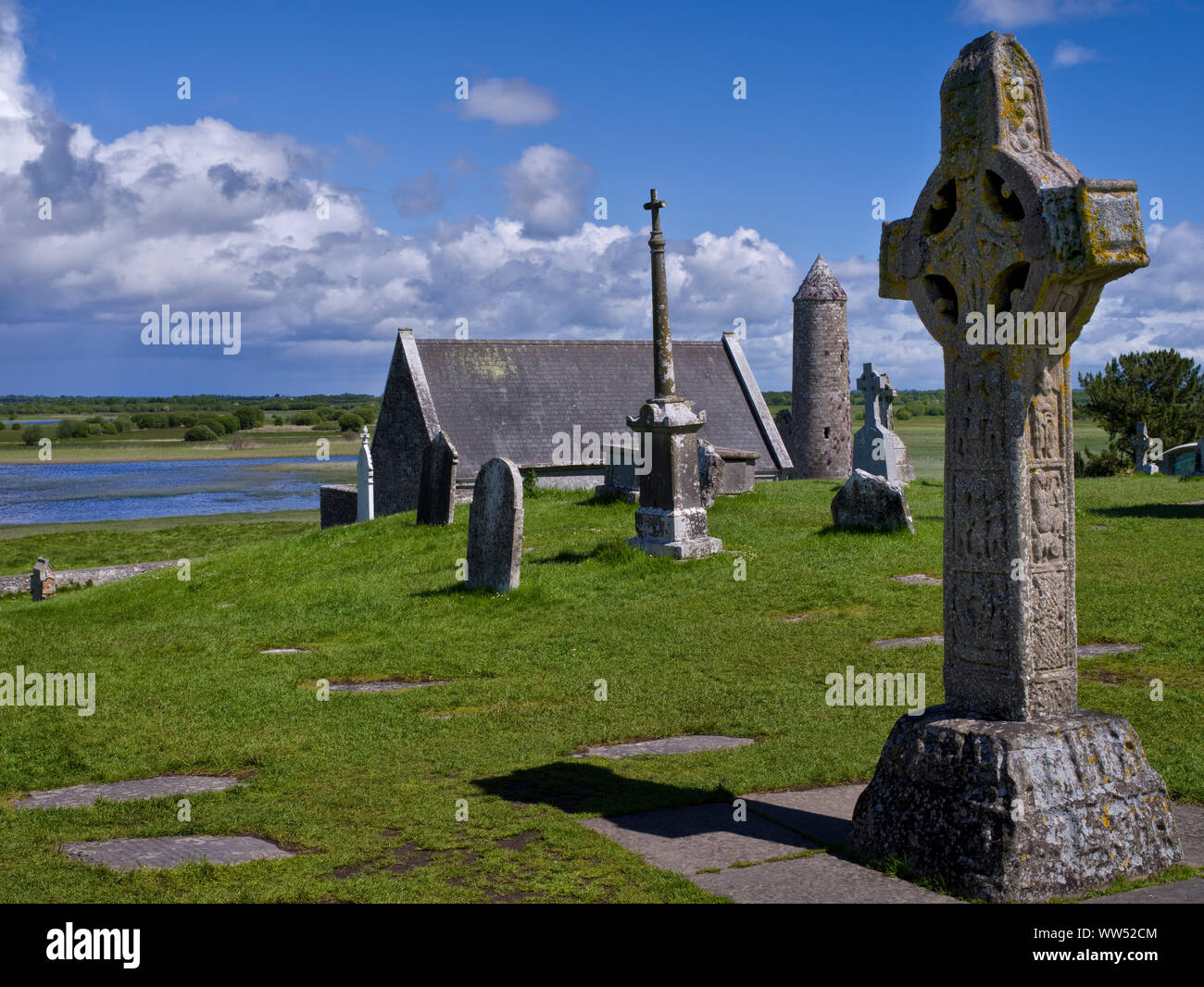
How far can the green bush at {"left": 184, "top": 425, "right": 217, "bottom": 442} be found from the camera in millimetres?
115012

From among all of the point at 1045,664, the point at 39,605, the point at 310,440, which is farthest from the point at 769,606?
the point at 310,440

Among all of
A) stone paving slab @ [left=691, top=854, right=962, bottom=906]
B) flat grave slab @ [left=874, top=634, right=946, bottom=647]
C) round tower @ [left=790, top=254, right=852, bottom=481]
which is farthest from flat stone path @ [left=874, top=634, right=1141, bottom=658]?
round tower @ [left=790, top=254, right=852, bottom=481]

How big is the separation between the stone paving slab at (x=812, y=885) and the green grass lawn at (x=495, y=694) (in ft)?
0.77

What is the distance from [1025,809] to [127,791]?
223 inches

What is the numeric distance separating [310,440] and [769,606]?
10606 cm

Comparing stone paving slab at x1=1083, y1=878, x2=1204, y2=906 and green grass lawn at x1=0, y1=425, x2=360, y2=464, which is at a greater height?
green grass lawn at x1=0, y1=425, x2=360, y2=464

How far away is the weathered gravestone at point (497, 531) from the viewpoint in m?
14.2

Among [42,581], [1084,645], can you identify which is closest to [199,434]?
[42,581]

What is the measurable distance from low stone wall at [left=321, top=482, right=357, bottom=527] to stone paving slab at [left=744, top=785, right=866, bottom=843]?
25260 millimetres

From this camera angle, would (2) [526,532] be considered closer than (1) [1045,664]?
No

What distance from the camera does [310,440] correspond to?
11300 cm

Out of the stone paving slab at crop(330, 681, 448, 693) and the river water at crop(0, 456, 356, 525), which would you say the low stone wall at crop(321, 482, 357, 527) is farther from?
the river water at crop(0, 456, 356, 525)
